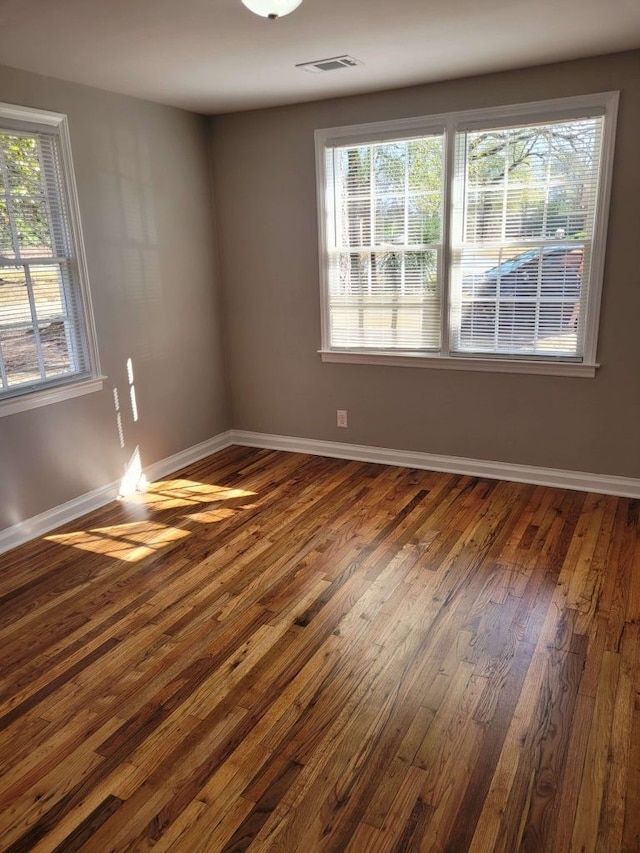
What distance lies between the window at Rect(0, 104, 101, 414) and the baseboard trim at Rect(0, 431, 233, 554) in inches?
26.1

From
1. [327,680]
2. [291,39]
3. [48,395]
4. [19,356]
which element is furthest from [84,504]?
[291,39]

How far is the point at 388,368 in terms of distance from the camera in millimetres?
4422

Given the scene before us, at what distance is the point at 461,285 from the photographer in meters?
4.03

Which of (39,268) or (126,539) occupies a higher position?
(39,268)

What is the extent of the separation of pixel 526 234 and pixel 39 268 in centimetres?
285

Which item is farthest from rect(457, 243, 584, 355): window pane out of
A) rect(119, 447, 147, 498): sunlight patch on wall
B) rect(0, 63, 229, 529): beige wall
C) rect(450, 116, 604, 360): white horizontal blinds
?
rect(119, 447, 147, 498): sunlight patch on wall

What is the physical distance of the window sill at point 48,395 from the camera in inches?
132

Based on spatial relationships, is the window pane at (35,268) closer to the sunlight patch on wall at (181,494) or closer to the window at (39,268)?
the window at (39,268)

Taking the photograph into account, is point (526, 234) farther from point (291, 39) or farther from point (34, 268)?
point (34, 268)

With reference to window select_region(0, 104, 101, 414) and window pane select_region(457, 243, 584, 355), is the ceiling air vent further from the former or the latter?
window select_region(0, 104, 101, 414)

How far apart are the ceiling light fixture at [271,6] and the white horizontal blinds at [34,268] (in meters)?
1.70

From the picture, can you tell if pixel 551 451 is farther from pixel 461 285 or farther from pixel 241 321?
pixel 241 321

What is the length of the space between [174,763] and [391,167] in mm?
3595

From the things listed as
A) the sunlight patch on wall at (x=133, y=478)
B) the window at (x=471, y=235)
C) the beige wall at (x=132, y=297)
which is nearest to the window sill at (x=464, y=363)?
the window at (x=471, y=235)
